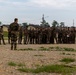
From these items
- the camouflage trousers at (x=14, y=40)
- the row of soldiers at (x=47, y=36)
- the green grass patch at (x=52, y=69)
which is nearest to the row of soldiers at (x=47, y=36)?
the row of soldiers at (x=47, y=36)

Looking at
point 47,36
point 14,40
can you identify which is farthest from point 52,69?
point 47,36

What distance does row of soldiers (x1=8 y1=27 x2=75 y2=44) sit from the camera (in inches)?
1487

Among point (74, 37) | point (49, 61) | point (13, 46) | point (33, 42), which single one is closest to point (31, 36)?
point (33, 42)

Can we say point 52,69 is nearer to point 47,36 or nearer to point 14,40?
point 14,40

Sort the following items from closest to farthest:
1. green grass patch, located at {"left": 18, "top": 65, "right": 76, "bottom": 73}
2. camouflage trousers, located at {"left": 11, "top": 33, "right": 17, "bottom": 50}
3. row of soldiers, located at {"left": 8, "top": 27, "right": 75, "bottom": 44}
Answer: green grass patch, located at {"left": 18, "top": 65, "right": 76, "bottom": 73} → camouflage trousers, located at {"left": 11, "top": 33, "right": 17, "bottom": 50} → row of soldiers, located at {"left": 8, "top": 27, "right": 75, "bottom": 44}

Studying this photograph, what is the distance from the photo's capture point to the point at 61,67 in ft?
46.0

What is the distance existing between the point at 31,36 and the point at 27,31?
687 millimetres

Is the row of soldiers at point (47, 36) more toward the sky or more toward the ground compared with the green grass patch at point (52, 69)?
more toward the ground

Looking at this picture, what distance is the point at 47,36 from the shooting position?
37750mm

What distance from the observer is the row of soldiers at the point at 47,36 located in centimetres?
3778

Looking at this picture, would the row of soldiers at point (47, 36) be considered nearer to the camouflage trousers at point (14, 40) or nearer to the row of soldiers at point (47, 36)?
the row of soldiers at point (47, 36)

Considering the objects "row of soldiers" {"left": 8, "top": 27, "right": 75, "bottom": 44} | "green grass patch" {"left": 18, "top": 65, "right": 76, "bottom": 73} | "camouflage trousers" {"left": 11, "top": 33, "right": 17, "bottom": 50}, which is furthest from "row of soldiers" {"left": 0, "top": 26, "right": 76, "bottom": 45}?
"green grass patch" {"left": 18, "top": 65, "right": 76, "bottom": 73}

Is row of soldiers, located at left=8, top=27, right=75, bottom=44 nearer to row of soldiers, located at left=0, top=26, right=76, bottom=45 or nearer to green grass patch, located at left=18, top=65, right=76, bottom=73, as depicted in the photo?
row of soldiers, located at left=0, top=26, right=76, bottom=45

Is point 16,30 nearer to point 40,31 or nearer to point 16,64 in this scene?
point 16,64
